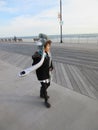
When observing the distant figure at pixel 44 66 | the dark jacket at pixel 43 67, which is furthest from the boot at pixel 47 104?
the dark jacket at pixel 43 67

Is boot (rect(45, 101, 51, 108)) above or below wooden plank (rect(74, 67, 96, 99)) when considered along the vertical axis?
below

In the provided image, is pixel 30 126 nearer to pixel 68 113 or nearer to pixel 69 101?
pixel 68 113

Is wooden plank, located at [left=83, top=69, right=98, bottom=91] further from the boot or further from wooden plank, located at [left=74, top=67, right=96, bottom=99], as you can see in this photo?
the boot

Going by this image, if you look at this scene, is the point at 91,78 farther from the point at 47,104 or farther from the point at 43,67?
the point at 43,67

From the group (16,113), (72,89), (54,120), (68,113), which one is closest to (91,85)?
(72,89)

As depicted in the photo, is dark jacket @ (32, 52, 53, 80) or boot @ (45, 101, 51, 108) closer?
dark jacket @ (32, 52, 53, 80)

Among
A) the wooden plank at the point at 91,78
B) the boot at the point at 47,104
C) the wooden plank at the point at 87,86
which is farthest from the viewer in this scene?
the wooden plank at the point at 91,78

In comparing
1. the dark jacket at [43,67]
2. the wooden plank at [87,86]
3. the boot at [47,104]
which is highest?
the dark jacket at [43,67]

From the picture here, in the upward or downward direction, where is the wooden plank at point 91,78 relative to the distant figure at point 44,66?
downward

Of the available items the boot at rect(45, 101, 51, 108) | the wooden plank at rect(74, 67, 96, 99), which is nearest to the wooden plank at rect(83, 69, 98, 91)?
the wooden plank at rect(74, 67, 96, 99)

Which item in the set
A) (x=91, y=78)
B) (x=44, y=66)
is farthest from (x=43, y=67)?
(x=91, y=78)

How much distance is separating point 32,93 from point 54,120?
4.53 feet

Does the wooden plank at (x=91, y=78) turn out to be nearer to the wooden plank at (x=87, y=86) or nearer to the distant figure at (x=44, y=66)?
the wooden plank at (x=87, y=86)

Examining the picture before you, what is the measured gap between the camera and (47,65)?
3.34 m
